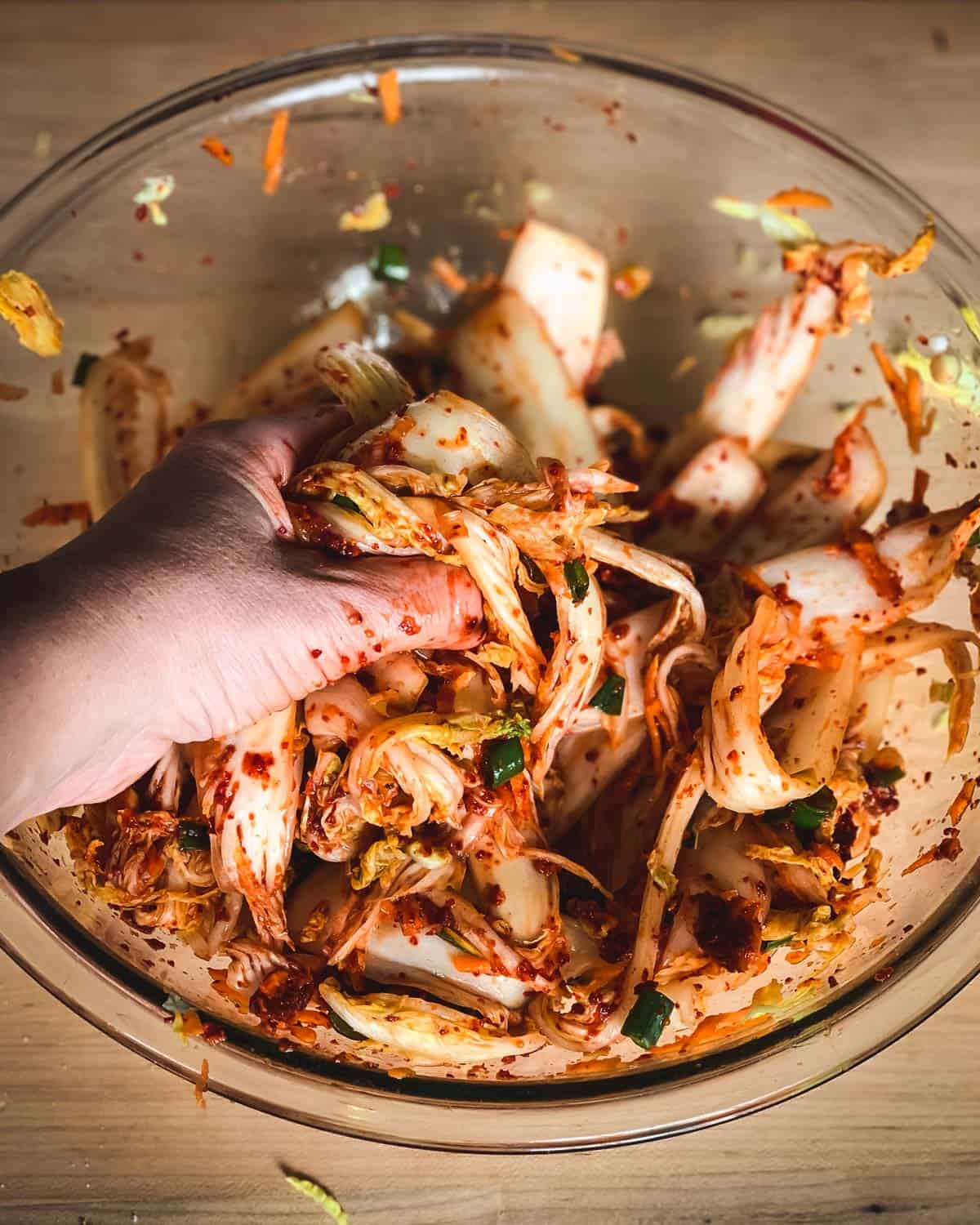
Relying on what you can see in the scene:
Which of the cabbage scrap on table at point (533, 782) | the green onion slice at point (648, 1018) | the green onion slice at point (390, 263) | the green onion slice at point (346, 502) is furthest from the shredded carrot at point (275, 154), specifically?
the green onion slice at point (648, 1018)

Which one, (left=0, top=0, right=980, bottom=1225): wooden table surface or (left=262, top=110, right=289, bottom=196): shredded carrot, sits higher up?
(left=262, top=110, right=289, bottom=196): shredded carrot

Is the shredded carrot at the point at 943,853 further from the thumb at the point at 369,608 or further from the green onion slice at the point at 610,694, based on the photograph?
the thumb at the point at 369,608

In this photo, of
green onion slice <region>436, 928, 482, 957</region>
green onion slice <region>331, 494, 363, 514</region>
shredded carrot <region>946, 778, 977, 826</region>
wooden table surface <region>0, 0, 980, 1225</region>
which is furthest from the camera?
wooden table surface <region>0, 0, 980, 1225</region>

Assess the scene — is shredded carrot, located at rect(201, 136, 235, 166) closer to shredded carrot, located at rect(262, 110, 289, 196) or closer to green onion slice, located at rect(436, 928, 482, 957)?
shredded carrot, located at rect(262, 110, 289, 196)

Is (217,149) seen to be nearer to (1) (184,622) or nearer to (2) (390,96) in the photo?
(2) (390,96)

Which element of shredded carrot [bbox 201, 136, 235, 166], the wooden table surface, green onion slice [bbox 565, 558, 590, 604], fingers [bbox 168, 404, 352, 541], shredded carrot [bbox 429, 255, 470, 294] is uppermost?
shredded carrot [bbox 201, 136, 235, 166]

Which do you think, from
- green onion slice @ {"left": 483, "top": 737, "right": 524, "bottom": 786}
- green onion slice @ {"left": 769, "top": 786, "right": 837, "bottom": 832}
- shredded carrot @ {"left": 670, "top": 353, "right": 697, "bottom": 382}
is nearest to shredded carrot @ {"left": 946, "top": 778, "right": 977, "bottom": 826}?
green onion slice @ {"left": 769, "top": 786, "right": 837, "bottom": 832}

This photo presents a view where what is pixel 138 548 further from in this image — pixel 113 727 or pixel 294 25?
pixel 294 25

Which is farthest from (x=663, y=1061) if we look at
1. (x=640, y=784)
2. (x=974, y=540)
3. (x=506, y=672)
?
(x=974, y=540)
